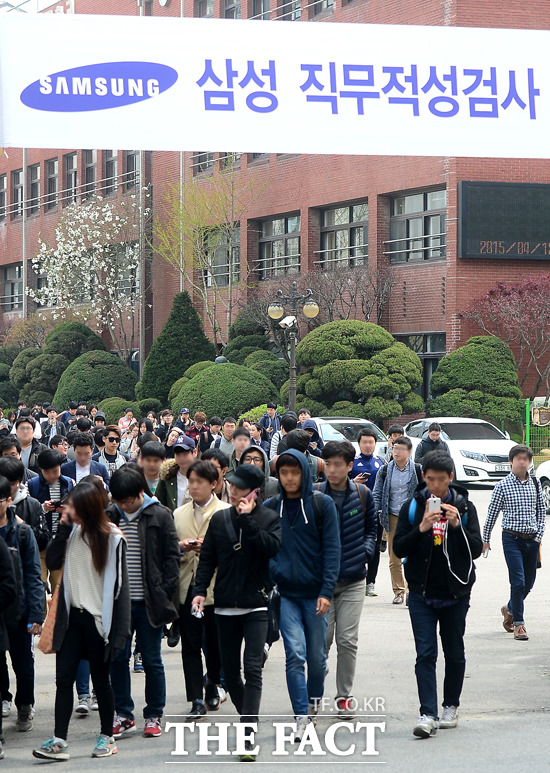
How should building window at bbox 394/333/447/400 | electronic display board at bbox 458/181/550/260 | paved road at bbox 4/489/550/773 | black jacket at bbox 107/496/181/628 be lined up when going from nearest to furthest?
paved road at bbox 4/489/550/773 < black jacket at bbox 107/496/181/628 < electronic display board at bbox 458/181/550/260 < building window at bbox 394/333/447/400

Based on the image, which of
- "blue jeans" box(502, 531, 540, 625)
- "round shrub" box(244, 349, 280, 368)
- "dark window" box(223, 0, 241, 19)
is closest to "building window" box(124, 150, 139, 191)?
"dark window" box(223, 0, 241, 19)

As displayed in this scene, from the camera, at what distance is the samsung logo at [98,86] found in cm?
680

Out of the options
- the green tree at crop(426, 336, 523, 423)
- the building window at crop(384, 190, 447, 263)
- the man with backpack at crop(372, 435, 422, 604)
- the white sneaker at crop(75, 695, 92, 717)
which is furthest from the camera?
the building window at crop(384, 190, 447, 263)

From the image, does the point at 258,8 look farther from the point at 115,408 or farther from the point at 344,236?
the point at 115,408

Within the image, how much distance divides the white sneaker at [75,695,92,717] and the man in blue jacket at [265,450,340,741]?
1547mm

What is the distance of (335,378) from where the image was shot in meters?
29.0

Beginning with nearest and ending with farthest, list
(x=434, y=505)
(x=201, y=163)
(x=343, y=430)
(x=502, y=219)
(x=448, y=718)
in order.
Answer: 1. (x=434, y=505)
2. (x=448, y=718)
3. (x=343, y=430)
4. (x=502, y=219)
5. (x=201, y=163)

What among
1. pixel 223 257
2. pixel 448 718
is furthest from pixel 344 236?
pixel 448 718

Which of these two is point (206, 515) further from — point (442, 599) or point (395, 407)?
point (395, 407)

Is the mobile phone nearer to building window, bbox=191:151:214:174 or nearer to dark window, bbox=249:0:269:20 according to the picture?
dark window, bbox=249:0:269:20

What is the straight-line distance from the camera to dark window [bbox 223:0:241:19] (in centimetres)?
4041

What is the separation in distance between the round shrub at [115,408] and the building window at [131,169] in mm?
12509

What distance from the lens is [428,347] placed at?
33.3 metres

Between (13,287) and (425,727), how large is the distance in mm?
53719
